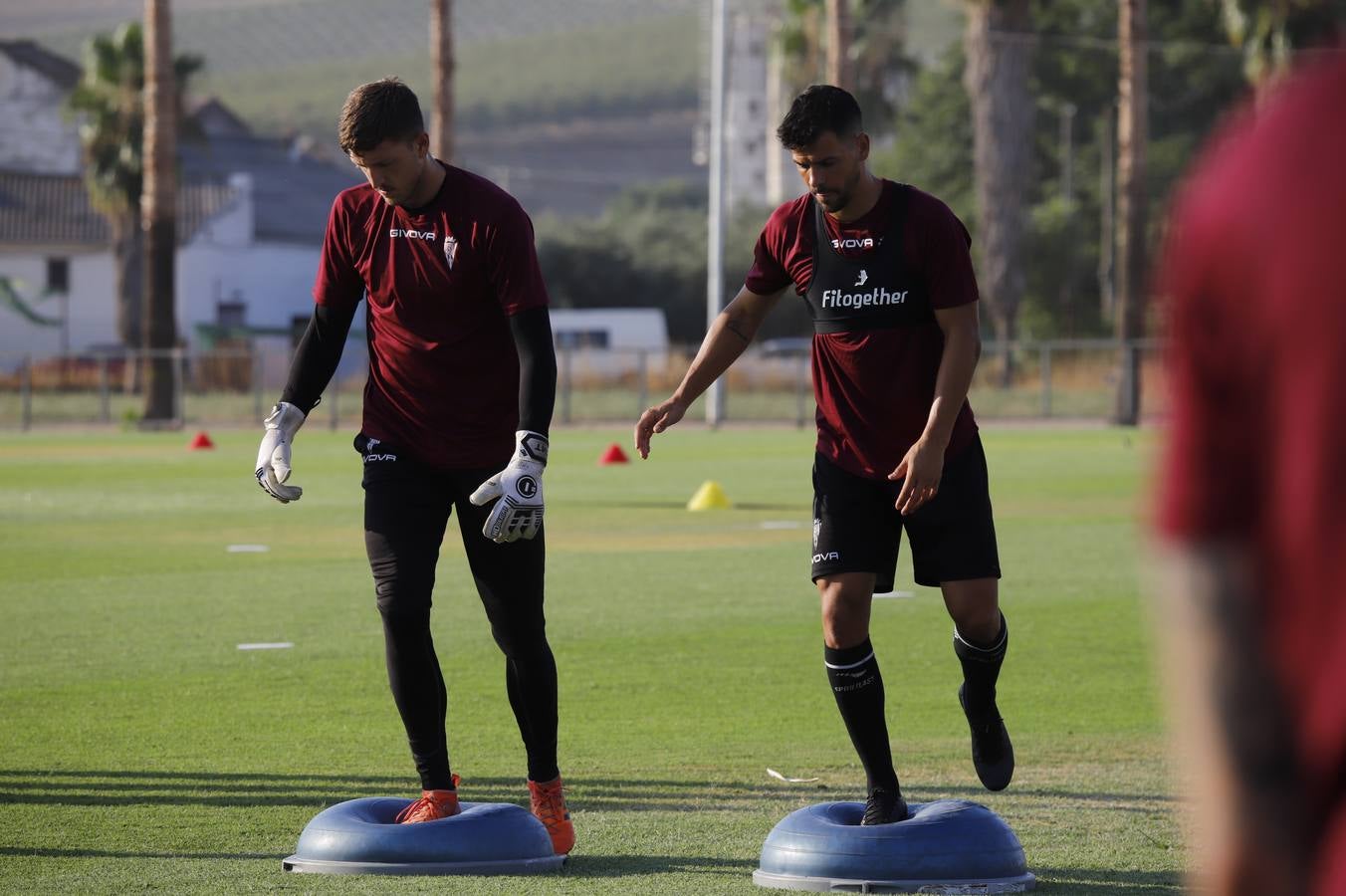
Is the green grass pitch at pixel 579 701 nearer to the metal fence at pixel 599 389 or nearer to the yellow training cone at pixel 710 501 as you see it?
the yellow training cone at pixel 710 501

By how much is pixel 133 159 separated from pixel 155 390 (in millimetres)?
20386

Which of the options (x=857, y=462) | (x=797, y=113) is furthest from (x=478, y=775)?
(x=797, y=113)

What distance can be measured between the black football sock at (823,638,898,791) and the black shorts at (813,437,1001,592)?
9.7 inches

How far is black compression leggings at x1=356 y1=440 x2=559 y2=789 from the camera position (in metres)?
6.35

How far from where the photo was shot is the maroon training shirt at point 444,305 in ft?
20.7

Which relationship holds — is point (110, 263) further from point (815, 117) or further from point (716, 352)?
point (815, 117)

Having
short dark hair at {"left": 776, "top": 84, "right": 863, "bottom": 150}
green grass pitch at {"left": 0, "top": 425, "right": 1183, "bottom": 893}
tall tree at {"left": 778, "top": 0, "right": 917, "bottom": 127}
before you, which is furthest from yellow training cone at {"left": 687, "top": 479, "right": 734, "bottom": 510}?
tall tree at {"left": 778, "top": 0, "right": 917, "bottom": 127}

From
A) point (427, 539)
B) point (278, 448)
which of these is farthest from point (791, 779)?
point (278, 448)

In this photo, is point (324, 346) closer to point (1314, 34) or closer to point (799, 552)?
point (799, 552)

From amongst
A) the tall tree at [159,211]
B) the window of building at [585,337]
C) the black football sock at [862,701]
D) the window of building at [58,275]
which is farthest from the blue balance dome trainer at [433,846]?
the window of building at [58,275]

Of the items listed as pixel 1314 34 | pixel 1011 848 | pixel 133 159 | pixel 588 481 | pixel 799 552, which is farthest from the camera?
pixel 133 159

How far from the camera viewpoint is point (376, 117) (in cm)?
605

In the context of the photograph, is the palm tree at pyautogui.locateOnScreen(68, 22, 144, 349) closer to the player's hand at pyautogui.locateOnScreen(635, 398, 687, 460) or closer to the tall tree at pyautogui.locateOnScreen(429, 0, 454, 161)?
the tall tree at pyautogui.locateOnScreen(429, 0, 454, 161)

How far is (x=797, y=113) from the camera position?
6020 mm
